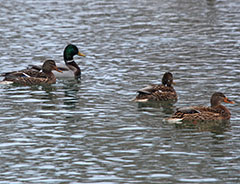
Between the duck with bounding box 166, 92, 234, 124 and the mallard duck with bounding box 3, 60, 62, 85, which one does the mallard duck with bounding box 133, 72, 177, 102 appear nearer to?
the duck with bounding box 166, 92, 234, 124

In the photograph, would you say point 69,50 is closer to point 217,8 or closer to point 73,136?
point 73,136

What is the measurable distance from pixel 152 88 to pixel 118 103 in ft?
3.75

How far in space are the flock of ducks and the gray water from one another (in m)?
0.36

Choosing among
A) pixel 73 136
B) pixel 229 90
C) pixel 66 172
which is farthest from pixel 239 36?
pixel 66 172

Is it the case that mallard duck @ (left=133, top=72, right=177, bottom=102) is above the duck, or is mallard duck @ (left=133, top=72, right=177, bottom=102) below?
above

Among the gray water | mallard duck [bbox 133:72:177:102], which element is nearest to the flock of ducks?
mallard duck [bbox 133:72:177:102]

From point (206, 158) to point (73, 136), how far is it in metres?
3.25

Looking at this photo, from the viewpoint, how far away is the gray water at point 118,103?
37.8 feet

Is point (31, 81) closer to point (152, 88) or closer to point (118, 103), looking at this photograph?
point (118, 103)

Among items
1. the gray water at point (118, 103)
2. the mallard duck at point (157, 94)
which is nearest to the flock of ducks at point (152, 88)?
the mallard duck at point (157, 94)

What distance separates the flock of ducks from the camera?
1521 cm

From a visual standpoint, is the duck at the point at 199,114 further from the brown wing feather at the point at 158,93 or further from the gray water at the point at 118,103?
the brown wing feather at the point at 158,93

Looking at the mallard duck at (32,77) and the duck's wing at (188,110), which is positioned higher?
the mallard duck at (32,77)

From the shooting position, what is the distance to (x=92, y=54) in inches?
1054
